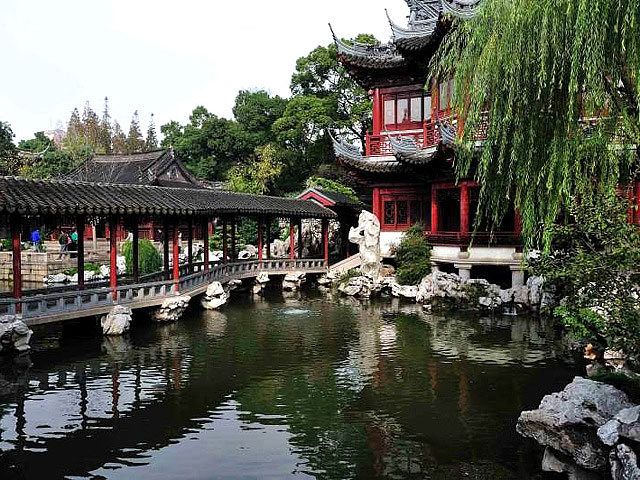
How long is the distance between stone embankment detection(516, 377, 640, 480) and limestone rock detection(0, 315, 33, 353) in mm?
9100

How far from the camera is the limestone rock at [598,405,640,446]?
18.6 feet

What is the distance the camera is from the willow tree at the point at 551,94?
697 cm

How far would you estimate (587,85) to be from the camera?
7281mm

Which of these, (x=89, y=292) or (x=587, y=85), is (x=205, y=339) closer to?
(x=89, y=292)

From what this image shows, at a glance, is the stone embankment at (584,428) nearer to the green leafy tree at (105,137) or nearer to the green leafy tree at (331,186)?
the green leafy tree at (331,186)

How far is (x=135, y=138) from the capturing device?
207ft

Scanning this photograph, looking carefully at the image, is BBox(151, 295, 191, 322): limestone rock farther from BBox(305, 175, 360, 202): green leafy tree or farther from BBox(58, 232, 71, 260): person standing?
BBox(305, 175, 360, 202): green leafy tree

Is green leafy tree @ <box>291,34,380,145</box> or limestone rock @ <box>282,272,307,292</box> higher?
green leafy tree @ <box>291,34,380,145</box>

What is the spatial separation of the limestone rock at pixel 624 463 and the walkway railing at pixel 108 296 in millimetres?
10398

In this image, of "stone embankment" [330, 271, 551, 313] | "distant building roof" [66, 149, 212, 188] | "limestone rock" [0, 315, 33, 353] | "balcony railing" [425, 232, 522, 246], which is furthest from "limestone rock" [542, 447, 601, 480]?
"distant building roof" [66, 149, 212, 188]

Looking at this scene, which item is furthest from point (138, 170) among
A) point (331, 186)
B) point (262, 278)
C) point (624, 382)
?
point (624, 382)

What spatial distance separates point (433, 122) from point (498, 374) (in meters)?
12.8

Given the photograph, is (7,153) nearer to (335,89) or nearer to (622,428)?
(335,89)

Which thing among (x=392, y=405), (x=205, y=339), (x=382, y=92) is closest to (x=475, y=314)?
(x=205, y=339)
